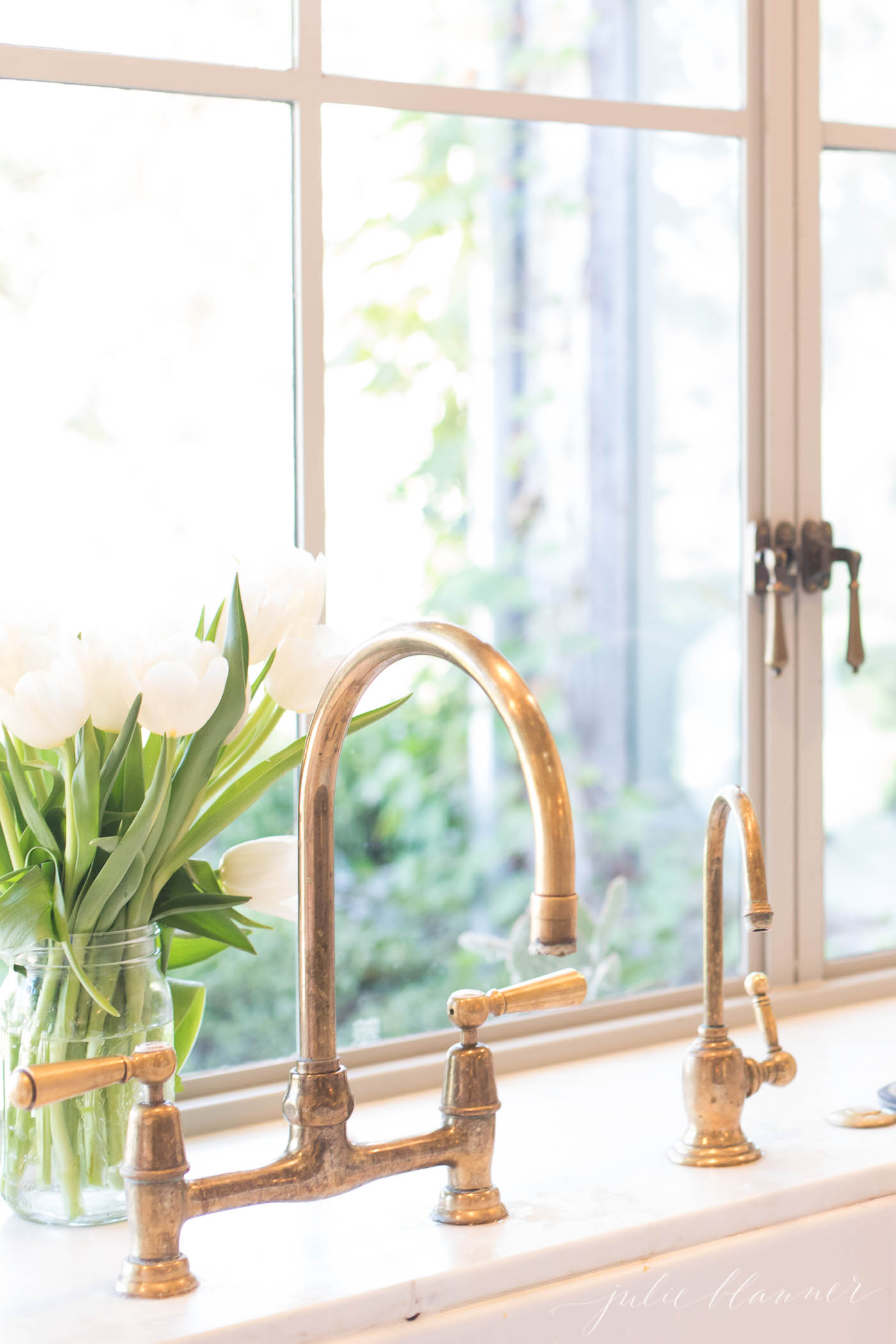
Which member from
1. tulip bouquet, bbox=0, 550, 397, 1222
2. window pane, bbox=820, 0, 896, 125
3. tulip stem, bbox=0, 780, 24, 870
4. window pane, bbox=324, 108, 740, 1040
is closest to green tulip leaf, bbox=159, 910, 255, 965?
tulip bouquet, bbox=0, 550, 397, 1222

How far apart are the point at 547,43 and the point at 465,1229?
2160 millimetres

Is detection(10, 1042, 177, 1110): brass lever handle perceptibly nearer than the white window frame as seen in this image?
Yes

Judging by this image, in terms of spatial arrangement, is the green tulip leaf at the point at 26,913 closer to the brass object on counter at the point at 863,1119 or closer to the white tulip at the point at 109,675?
the white tulip at the point at 109,675

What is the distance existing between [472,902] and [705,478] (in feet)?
3.07

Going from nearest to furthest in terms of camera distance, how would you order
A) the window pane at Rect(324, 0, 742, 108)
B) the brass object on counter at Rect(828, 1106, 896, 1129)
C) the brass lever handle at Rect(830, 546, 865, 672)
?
the brass object on counter at Rect(828, 1106, 896, 1129)
the brass lever handle at Rect(830, 546, 865, 672)
the window pane at Rect(324, 0, 742, 108)

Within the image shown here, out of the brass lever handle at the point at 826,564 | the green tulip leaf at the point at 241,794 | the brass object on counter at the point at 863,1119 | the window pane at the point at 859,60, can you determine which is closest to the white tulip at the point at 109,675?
the green tulip leaf at the point at 241,794

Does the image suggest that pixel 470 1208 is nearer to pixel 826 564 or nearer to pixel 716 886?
pixel 716 886

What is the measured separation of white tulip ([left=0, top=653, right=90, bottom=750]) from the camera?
732mm

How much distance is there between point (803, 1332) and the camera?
860 mm

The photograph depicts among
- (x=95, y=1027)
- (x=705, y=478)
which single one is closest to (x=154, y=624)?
(x=95, y=1027)

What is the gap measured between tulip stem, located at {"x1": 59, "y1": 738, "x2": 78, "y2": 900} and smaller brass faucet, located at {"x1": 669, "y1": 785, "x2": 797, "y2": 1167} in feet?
1.40

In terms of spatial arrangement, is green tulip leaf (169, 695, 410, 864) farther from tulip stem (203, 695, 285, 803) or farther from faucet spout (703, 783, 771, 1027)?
faucet spout (703, 783, 771, 1027)
